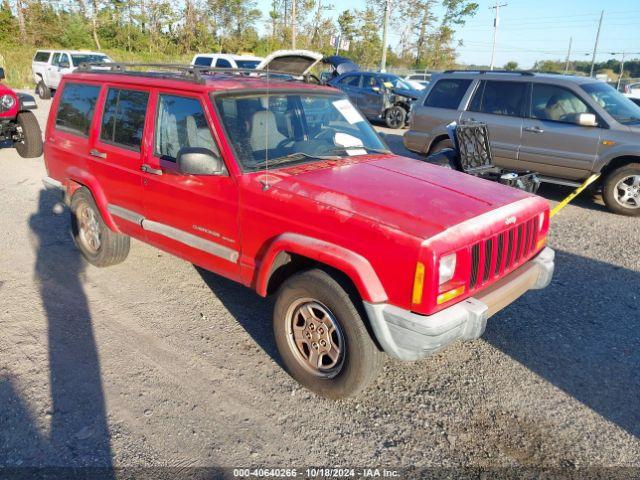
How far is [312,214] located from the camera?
2982 mm

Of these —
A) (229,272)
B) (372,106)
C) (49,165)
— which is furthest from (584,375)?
(372,106)

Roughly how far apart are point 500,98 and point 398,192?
225 inches

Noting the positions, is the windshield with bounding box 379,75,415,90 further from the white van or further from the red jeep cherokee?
the red jeep cherokee

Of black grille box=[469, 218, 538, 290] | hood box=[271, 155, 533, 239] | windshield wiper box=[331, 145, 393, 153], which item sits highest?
windshield wiper box=[331, 145, 393, 153]

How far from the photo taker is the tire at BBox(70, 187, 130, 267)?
191 inches

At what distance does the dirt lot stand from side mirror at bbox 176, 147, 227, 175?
4.33 feet

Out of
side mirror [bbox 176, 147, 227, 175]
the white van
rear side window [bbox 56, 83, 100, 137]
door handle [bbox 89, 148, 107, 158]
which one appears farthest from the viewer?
the white van

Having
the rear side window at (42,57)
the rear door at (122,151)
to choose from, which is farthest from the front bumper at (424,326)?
the rear side window at (42,57)

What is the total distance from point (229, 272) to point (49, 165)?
2978 mm

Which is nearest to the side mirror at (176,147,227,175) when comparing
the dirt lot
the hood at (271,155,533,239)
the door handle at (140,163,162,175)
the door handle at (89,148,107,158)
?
the hood at (271,155,533,239)

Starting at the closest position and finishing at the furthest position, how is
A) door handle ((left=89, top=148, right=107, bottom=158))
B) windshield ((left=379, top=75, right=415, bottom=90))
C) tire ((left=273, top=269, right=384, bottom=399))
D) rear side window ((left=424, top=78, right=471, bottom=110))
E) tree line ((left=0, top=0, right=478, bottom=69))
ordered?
tire ((left=273, top=269, right=384, bottom=399))
door handle ((left=89, top=148, right=107, bottom=158))
rear side window ((left=424, top=78, right=471, bottom=110))
windshield ((left=379, top=75, right=415, bottom=90))
tree line ((left=0, top=0, right=478, bottom=69))

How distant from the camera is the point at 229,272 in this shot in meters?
3.68

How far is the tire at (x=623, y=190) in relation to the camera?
7.05 m

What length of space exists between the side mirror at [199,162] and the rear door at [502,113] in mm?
5876
